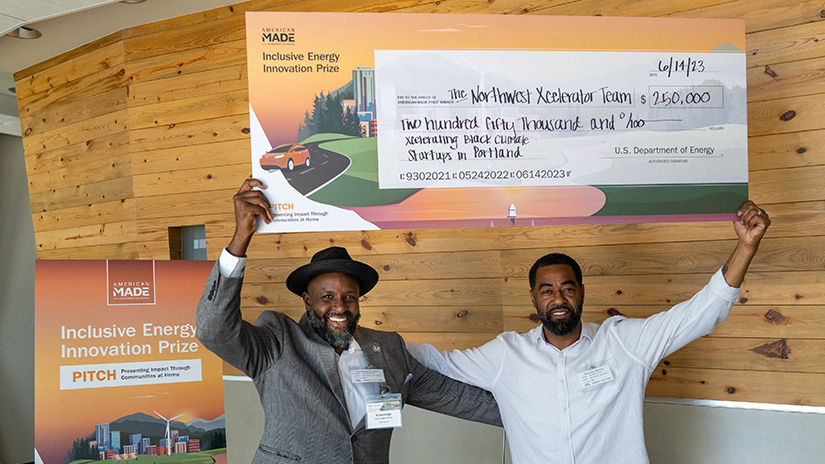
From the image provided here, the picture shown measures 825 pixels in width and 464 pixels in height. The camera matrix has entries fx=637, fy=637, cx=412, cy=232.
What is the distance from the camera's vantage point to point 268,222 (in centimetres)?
211

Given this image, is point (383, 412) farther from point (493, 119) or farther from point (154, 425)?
point (154, 425)

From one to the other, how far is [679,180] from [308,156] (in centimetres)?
135

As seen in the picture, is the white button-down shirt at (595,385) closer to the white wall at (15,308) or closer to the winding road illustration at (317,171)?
the winding road illustration at (317,171)

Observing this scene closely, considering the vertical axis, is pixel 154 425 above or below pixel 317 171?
below

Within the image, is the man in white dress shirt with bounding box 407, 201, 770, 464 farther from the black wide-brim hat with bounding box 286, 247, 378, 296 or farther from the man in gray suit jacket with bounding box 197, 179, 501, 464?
the black wide-brim hat with bounding box 286, 247, 378, 296

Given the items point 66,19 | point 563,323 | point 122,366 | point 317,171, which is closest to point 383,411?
point 563,323

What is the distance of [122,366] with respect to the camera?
2.97 metres

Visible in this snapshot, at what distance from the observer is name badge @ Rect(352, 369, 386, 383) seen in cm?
221

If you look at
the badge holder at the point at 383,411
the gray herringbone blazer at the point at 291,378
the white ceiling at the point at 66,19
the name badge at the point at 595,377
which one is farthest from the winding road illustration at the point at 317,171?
the white ceiling at the point at 66,19

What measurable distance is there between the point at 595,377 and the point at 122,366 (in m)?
2.13

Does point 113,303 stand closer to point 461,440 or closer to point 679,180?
point 461,440

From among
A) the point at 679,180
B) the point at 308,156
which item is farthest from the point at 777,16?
the point at 308,156

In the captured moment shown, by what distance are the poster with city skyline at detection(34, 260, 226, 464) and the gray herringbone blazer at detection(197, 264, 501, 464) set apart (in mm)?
1013

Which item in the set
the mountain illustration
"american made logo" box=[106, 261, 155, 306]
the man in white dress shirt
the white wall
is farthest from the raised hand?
the white wall
